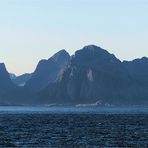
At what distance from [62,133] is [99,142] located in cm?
2243

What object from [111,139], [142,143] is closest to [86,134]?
[111,139]

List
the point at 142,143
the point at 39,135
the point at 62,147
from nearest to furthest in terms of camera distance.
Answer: the point at 62,147 < the point at 142,143 < the point at 39,135

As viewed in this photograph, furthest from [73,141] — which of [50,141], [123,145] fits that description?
[123,145]

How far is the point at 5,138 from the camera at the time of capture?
11312 centimetres

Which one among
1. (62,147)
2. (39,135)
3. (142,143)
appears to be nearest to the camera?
(62,147)

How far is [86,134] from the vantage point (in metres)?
122

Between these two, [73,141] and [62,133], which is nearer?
[73,141]

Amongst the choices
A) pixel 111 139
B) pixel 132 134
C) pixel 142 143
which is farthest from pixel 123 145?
pixel 132 134

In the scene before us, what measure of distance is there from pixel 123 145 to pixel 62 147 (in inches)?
397

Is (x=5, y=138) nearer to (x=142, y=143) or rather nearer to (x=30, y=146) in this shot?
(x=30, y=146)

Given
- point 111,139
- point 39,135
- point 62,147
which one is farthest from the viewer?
point 39,135

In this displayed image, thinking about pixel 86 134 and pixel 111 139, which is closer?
pixel 111 139

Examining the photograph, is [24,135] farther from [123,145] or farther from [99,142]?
[123,145]

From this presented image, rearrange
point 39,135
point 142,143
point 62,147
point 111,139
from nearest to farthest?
point 62,147 < point 142,143 < point 111,139 < point 39,135
